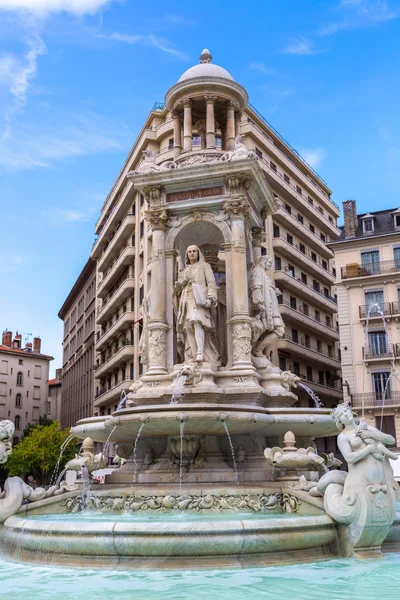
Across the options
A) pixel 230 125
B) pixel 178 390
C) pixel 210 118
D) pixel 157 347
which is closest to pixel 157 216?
pixel 157 347

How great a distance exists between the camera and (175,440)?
12.2 m

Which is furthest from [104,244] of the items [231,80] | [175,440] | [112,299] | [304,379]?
[175,440]

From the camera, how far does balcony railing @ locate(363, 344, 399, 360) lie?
4544 centimetres

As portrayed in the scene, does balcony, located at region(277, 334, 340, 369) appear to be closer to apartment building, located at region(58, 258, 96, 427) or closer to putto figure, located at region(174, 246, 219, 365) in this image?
apartment building, located at region(58, 258, 96, 427)

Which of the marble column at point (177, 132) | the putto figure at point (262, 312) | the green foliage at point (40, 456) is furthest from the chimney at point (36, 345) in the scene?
the putto figure at point (262, 312)

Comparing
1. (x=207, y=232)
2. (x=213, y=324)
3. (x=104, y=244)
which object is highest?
(x=104, y=244)

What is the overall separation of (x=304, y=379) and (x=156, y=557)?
48.5 metres

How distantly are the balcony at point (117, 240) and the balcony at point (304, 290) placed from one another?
1286cm

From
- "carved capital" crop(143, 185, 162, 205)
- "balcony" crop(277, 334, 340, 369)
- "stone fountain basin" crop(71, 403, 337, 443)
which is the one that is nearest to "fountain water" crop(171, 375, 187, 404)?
"stone fountain basin" crop(71, 403, 337, 443)

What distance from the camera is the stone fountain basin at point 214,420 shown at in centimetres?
1102

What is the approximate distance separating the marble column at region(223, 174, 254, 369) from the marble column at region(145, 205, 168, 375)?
1621 millimetres

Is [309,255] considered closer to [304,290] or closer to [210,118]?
[304,290]

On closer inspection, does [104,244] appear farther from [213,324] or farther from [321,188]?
[213,324]

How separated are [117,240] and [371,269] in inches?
875
